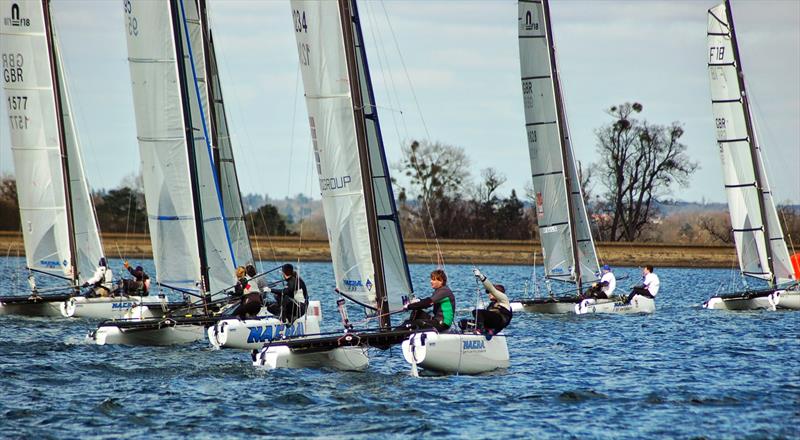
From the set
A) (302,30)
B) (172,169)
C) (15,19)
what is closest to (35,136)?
(15,19)

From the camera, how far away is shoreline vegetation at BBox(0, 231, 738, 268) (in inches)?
2901

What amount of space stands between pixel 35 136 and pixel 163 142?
9053 millimetres

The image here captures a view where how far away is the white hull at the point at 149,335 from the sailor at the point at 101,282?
7825mm

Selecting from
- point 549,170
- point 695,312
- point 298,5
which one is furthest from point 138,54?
point 695,312

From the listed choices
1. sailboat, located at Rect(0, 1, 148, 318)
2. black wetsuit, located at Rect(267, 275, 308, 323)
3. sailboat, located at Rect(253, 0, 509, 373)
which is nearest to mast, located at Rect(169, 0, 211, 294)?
black wetsuit, located at Rect(267, 275, 308, 323)

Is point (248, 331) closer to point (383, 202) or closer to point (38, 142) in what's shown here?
point (383, 202)

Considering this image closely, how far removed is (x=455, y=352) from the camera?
1972 cm

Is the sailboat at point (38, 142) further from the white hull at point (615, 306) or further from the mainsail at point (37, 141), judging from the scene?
the white hull at point (615, 306)

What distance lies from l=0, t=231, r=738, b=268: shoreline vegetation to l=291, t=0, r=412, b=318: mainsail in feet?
161

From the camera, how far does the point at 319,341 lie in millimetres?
19594

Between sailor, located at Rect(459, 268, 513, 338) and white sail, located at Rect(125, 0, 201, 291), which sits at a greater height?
white sail, located at Rect(125, 0, 201, 291)

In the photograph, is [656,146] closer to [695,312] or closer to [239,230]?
[695,312]

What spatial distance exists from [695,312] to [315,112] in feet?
58.1

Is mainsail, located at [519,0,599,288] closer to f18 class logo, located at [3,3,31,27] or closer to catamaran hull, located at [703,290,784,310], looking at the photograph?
catamaran hull, located at [703,290,784,310]
